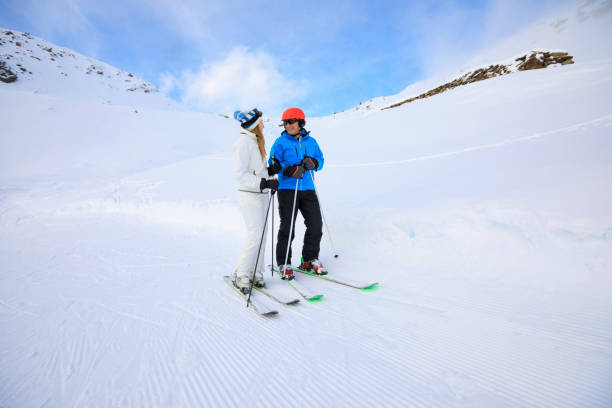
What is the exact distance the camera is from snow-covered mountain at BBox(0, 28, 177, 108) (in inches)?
904

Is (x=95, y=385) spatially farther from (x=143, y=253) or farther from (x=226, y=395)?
(x=143, y=253)

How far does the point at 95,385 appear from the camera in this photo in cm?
173

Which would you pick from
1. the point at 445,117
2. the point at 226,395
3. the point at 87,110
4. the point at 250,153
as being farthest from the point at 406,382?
the point at 87,110

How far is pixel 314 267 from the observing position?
364cm

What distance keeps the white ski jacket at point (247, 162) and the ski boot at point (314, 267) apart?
1276mm

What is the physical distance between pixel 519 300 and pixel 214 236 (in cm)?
517

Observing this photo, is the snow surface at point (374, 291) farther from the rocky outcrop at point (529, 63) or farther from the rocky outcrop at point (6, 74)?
the rocky outcrop at point (6, 74)

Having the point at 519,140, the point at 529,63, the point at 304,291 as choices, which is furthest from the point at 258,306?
the point at 529,63

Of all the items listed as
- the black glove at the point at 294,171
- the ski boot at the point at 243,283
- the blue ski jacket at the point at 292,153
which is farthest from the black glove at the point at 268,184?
the ski boot at the point at 243,283

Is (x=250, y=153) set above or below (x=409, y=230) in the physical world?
above

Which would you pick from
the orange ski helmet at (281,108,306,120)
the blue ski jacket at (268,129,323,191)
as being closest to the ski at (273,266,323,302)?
the blue ski jacket at (268,129,323,191)

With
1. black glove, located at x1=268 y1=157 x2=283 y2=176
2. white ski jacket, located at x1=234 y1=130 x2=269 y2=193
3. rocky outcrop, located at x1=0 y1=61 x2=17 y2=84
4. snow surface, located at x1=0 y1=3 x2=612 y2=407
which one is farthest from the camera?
rocky outcrop, located at x1=0 y1=61 x2=17 y2=84

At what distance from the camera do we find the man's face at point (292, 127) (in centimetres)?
349

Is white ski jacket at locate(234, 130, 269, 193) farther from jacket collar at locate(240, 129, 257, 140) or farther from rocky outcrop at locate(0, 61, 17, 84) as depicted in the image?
rocky outcrop at locate(0, 61, 17, 84)
